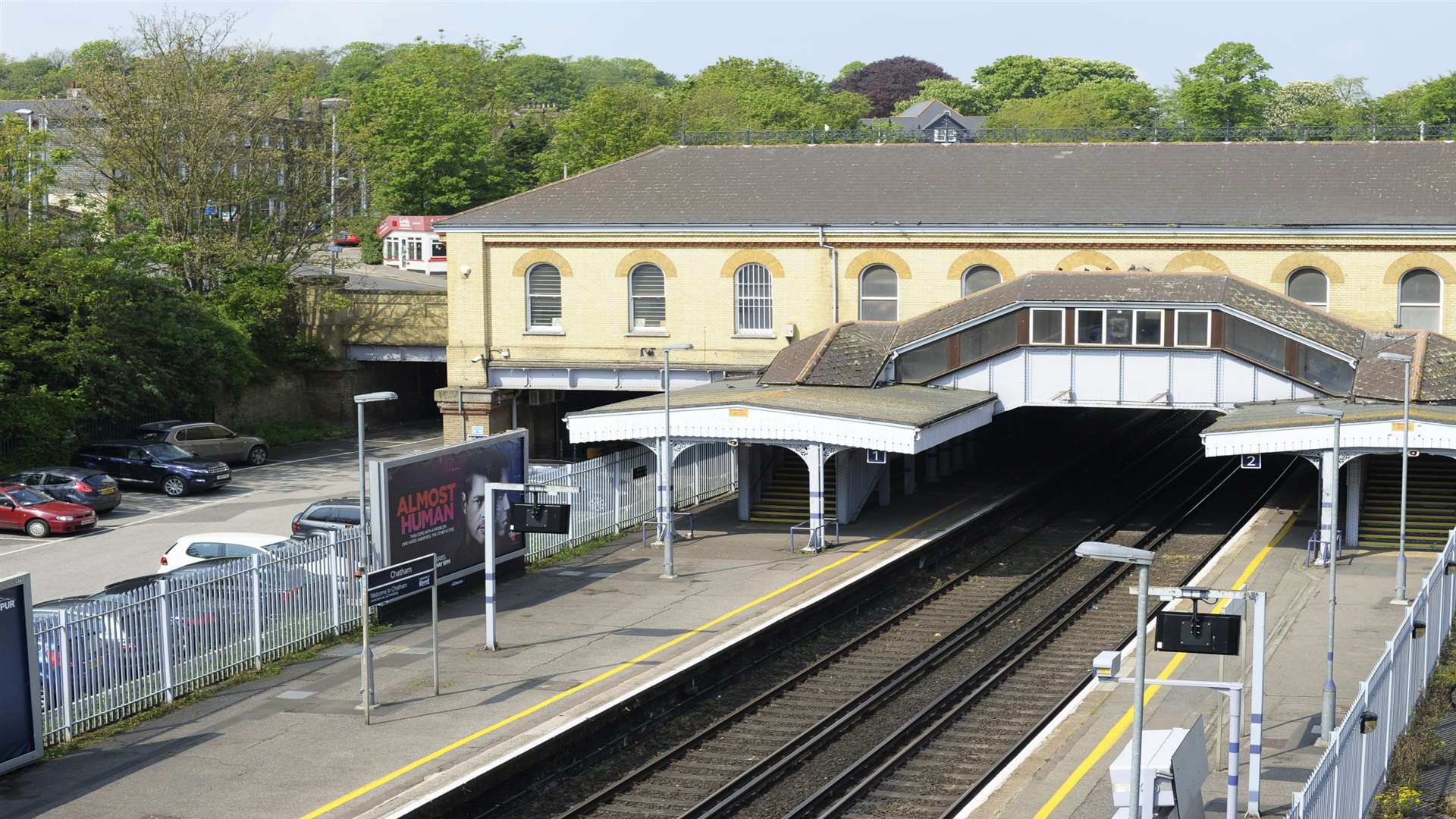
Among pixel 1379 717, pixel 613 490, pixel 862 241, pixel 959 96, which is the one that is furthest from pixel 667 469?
pixel 959 96

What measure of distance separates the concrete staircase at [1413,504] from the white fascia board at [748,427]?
9428mm

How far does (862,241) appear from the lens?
43.2m

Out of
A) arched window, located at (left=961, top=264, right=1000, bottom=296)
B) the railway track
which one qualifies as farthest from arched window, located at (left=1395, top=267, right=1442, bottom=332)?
arched window, located at (left=961, top=264, right=1000, bottom=296)

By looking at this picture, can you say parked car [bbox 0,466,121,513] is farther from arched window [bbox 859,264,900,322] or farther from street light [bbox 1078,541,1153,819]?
street light [bbox 1078,541,1153,819]

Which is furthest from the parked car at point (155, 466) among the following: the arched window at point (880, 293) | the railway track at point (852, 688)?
the railway track at point (852, 688)

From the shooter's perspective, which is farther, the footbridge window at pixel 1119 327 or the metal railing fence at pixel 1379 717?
the footbridge window at pixel 1119 327

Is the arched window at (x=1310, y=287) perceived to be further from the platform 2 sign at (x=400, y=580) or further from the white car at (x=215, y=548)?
the white car at (x=215, y=548)

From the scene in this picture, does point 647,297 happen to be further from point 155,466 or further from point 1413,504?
point 1413,504

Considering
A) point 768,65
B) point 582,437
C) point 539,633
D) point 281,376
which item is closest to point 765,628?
point 539,633

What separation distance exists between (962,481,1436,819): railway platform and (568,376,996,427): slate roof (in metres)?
6.56

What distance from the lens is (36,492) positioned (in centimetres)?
3594

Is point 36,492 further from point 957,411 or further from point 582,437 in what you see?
point 957,411

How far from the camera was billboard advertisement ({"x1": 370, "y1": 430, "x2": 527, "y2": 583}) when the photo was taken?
24406mm

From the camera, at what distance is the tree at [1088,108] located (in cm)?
11500
